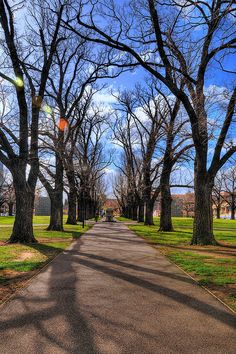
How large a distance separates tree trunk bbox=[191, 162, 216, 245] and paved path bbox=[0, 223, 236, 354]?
7.53 metres

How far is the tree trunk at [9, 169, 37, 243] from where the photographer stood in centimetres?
1523

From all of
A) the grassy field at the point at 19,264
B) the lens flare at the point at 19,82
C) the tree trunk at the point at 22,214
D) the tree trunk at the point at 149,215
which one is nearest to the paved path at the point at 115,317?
the grassy field at the point at 19,264

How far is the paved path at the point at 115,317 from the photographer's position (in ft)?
13.0

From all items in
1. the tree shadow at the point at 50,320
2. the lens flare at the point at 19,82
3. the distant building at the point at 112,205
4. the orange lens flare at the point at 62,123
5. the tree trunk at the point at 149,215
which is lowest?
the tree shadow at the point at 50,320

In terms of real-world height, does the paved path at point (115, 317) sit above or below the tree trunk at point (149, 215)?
below

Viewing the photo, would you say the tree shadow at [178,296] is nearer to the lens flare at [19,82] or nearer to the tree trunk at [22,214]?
the tree trunk at [22,214]

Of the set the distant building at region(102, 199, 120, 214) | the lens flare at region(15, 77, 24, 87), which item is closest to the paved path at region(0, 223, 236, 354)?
the lens flare at region(15, 77, 24, 87)

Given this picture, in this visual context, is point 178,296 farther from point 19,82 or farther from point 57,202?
point 57,202

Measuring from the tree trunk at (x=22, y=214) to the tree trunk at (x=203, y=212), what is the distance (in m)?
7.02

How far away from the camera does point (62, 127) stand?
23672 millimetres

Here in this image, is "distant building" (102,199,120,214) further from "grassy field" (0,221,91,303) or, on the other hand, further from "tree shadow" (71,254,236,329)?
"tree shadow" (71,254,236,329)

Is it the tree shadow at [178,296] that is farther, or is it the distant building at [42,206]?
the distant building at [42,206]

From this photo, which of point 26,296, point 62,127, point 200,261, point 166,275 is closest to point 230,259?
point 200,261

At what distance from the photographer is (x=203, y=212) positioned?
50.7ft
